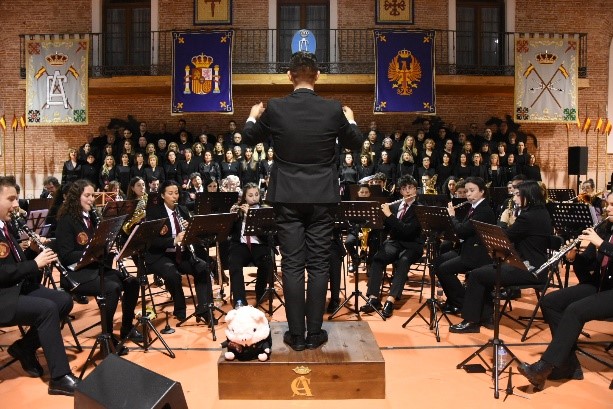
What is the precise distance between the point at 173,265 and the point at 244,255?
2.63ft

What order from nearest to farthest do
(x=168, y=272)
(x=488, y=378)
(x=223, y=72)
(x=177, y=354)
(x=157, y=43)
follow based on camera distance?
1. (x=488, y=378)
2. (x=177, y=354)
3. (x=168, y=272)
4. (x=223, y=72)
5. (x=157, y=43)

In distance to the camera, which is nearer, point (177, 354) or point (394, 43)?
point (177, 354)

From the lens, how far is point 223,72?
14422 mm

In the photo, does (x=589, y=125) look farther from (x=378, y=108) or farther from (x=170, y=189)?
(x=170, y=189)

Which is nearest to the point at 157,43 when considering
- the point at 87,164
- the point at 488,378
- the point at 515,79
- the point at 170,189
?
the point at 87,164

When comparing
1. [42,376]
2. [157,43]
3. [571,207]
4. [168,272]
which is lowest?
[42,376]

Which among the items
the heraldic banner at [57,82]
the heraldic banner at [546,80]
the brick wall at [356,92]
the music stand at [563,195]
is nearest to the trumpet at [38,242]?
the music stand at [563,195]

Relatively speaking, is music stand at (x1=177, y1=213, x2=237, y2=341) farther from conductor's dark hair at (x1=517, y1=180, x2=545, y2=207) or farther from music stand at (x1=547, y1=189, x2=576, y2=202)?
music stand at (x1=547, y1=189, x2=576, y2=202)

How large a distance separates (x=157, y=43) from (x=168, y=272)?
37.5 ft

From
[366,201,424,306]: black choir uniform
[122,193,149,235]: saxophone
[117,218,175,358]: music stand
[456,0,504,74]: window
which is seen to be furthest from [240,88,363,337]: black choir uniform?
[456,0,504,74]: window

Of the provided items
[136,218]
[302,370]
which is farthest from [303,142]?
[136,218]

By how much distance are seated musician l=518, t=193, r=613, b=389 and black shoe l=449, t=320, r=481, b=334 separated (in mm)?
1118

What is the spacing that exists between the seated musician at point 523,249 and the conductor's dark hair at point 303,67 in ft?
8.57

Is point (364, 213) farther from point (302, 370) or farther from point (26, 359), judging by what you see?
point (26, 359)
